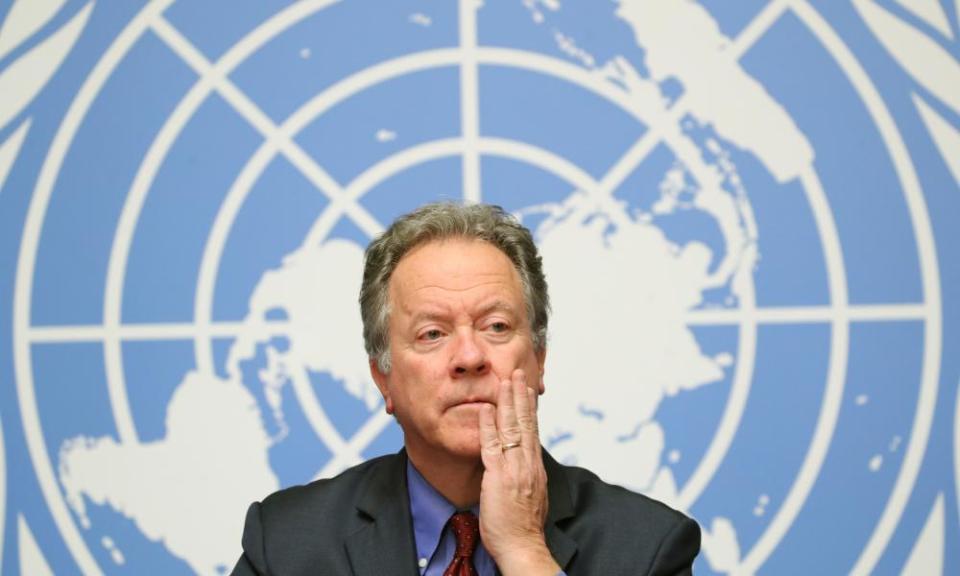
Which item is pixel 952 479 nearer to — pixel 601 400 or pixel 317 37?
pixel 601 400

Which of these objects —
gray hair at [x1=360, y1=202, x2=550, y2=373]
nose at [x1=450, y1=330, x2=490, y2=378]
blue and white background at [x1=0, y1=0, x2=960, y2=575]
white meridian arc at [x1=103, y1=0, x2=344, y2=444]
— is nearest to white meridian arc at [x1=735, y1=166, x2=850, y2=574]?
blue and white background at [x1=0, y1=0, x2=960, y2=575]

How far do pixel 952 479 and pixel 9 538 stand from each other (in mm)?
3120

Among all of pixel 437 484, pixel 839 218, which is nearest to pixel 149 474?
pixel 437 484

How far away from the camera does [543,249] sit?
351 centimetres

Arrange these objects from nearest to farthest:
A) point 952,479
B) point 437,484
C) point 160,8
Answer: point 437,484
point 952,479
point 160,8

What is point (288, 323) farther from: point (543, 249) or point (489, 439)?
point (489, 439)

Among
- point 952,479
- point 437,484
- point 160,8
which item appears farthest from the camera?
point 160,8

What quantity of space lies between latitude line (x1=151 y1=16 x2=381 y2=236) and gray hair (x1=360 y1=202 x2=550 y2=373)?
35.5 inches

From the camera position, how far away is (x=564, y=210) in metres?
3.53

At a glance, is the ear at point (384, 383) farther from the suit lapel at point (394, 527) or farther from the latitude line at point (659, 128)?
the latitude line at point (659, 128)

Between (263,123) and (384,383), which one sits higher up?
(263,123)

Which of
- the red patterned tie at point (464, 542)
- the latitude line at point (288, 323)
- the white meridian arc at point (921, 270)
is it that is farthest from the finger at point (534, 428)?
the white meridian arc at point (921, 270)

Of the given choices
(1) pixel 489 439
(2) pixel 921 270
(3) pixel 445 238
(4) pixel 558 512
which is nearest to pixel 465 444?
(1) pixel 489 439

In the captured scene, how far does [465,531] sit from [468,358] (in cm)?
41
